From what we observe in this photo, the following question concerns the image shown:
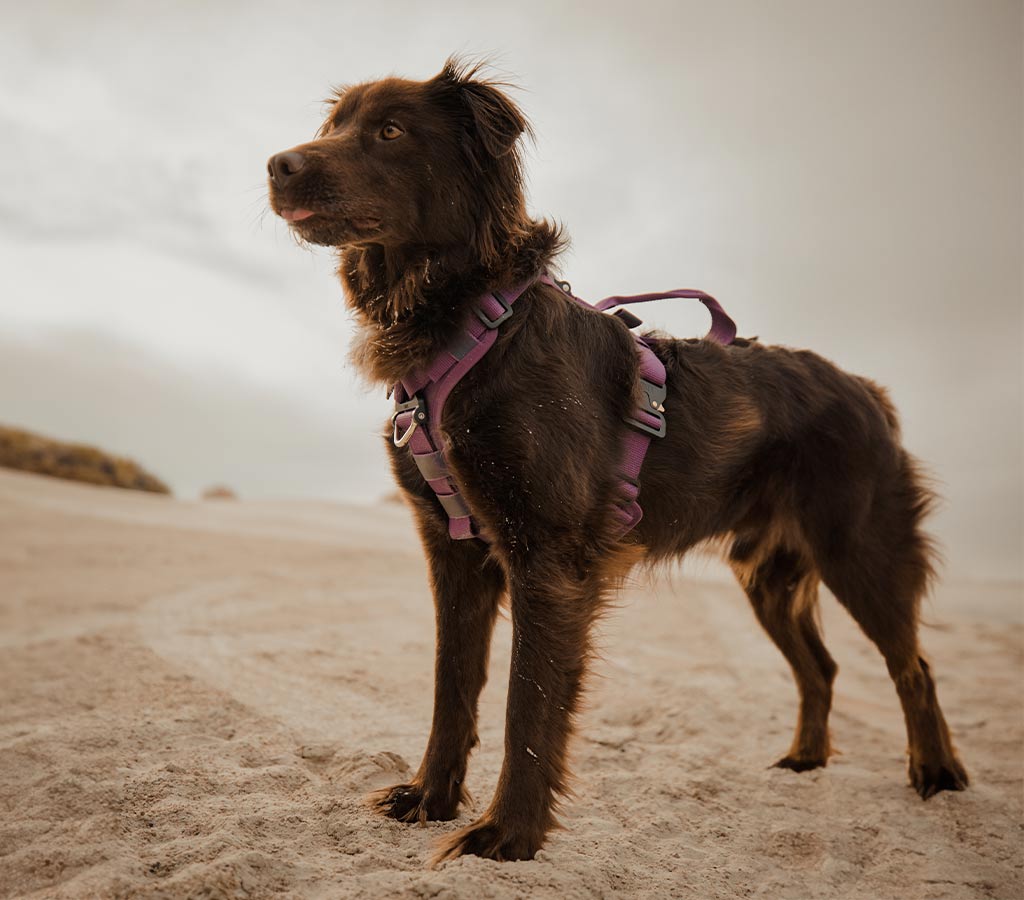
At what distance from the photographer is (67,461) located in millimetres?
12852

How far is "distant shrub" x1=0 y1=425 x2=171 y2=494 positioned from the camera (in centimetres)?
1255

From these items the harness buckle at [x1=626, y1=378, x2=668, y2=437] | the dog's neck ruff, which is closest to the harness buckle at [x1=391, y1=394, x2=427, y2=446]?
the dog's neck ruff

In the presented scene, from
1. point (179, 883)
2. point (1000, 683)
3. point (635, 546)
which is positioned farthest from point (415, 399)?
point (1000, 683)

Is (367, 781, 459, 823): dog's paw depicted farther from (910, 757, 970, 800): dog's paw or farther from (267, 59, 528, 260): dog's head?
(910, 757, 970, 800): dog's paw

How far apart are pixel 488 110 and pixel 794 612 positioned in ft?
8.80

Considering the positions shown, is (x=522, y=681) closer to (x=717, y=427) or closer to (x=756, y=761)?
(x=717, y=427)

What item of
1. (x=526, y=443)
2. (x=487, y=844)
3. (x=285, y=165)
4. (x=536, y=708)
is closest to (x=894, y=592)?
(x=536, y=708)

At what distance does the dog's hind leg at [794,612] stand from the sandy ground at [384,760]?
0.31m

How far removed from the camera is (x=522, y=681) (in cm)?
226

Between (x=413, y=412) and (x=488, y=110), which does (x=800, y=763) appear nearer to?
(x=413, y=412)

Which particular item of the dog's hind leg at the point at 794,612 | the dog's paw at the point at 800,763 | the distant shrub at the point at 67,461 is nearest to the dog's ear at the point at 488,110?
the dog's hind leg at the point at 794,612

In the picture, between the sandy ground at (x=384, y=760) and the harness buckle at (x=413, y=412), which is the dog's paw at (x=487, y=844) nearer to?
the sandy ground at (x=384, y=760)

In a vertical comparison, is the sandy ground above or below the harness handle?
below

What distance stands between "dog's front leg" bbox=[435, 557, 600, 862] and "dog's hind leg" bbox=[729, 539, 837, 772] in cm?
153
